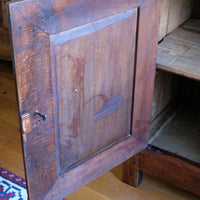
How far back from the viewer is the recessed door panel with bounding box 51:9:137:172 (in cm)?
93

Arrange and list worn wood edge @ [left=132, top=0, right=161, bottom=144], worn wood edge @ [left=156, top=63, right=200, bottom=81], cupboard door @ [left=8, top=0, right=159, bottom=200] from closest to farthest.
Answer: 1. cupboard door @ [left=8, top=0, right=159, bottom=200]
2. worn wood edge @ [left=132, top=0, right=161, bottom=144]
3. worn wood edge @ [left=156, top=63, right=200, bottom=81]

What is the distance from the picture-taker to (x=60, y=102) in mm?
963

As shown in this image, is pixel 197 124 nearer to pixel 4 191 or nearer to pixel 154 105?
pixel 154 105

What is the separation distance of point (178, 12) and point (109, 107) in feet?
1.85

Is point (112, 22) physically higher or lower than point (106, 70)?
higher

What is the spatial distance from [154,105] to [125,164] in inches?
10.5

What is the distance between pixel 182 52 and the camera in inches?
51.9

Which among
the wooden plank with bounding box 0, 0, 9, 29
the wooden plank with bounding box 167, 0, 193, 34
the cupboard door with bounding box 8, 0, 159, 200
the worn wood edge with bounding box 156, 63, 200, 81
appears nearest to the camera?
the cupboard door with bounding box 8, 0, 159, 200

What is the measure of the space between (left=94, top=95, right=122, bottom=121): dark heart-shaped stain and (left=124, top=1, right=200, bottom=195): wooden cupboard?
0.21 meters

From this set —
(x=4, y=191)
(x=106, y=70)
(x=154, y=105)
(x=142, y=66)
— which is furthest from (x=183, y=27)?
(x=4, y=191)

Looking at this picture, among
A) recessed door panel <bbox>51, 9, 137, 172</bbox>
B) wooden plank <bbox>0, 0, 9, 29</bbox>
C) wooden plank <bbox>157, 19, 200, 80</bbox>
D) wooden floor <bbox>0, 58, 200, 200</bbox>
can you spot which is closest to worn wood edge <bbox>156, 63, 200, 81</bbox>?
wooden plank <bbox>157, 19, 200, 80</bbox>

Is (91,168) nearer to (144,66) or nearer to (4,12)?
(144,66)

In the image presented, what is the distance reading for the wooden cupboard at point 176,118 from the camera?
1.29 metres

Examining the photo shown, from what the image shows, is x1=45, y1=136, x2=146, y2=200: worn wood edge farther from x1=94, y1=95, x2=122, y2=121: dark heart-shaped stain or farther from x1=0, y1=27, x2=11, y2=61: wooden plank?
x1=0, y1=27, x2=11, y2=61: wooden plank
